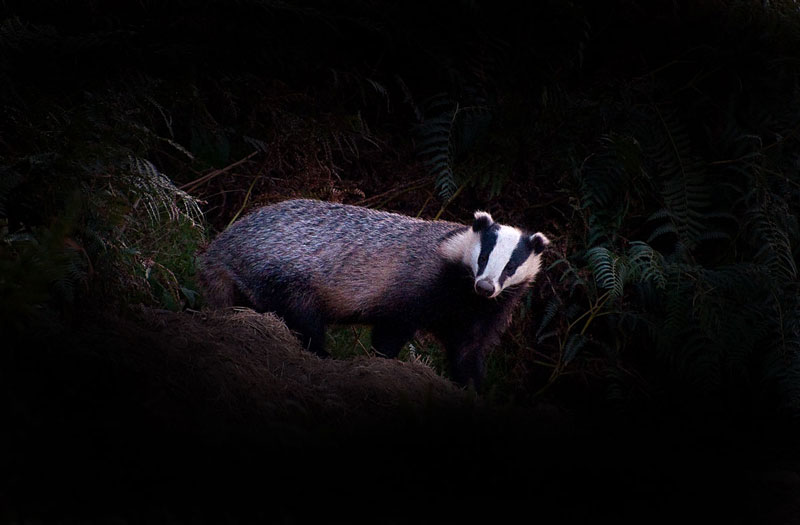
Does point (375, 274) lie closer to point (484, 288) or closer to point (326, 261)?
point (326, 261)

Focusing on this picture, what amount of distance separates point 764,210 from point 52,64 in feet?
13.1

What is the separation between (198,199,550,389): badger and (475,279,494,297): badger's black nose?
192mm

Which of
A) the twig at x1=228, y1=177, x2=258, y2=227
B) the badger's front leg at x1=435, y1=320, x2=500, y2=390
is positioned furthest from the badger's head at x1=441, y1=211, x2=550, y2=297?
the twig at x1=228, y1=177, x2=258, y2=227

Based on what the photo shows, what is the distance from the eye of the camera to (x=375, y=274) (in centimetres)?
493

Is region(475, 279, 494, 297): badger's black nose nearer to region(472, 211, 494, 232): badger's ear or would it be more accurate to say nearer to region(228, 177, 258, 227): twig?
region(472, 211, 494, 232): badger's ear

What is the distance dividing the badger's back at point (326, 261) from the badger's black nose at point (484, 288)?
47 centimetres

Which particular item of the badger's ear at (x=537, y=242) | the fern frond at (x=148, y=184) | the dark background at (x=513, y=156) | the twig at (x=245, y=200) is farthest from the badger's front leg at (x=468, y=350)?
the fern frond at (x=148, y=184)

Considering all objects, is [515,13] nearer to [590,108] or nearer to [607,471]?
[590,108]

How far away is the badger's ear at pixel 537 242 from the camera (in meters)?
4.78

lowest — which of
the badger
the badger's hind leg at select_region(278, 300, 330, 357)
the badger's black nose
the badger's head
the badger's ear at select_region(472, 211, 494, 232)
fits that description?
the badger's hind leg at select_region(278, 300, 330, 357)

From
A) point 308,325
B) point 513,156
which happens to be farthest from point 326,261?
point 513,156

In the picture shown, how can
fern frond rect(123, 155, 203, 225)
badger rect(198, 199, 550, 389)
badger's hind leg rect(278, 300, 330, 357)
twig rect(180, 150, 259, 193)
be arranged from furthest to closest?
twig rect(180, 150, 259, 193), badger rect(198, 199, 550, 389), badger's hind leg rect(278, 300, 330, 357), fern frond rect(123, 155, 203, 225)

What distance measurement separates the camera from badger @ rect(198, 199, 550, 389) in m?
4.77

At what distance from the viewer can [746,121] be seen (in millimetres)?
5301
